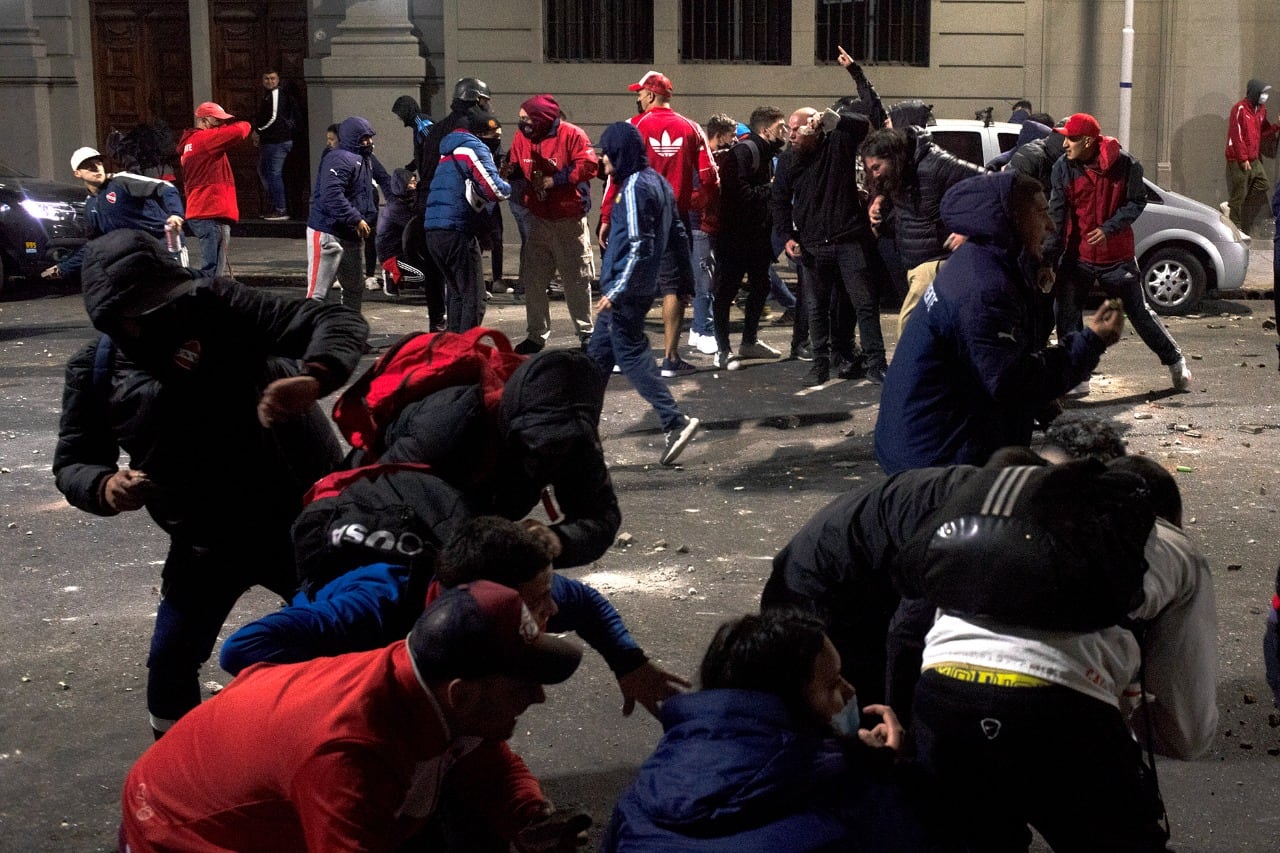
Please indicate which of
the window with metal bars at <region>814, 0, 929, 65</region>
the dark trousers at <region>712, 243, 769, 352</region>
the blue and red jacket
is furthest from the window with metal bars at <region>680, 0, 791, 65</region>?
the blue and red jacket

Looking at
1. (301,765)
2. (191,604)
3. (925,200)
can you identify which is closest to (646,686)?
(301,765)

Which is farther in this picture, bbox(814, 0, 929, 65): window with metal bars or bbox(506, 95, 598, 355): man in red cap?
bbox(814, 0, 929, 65): window with metal bars

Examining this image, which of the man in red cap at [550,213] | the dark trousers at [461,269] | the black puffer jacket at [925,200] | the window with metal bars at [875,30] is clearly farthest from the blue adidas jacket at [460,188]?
the window with metal bars at [875,30]

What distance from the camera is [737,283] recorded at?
11.6 metres

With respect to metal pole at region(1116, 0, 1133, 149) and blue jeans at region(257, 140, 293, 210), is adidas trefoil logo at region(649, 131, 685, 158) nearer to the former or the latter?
metal pole at region(1116, 0, 1133, 149)

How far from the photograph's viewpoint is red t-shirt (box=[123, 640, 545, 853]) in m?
2.68

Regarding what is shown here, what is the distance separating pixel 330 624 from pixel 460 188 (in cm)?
813

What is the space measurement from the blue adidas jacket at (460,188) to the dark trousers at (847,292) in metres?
2.26

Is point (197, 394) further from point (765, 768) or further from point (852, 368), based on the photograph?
point (852, 368)

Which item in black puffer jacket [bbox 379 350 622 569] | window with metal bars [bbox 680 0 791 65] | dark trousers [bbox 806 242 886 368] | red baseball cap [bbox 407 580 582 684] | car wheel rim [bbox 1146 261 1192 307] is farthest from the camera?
window with metal bars [bbox 680 0 791 65]

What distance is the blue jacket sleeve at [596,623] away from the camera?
3.69 metres

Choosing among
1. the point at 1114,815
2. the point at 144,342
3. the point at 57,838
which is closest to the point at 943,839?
the point at 1114,815

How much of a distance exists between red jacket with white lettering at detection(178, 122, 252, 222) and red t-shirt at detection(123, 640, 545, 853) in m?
11.4

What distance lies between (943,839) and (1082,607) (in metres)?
0.49
